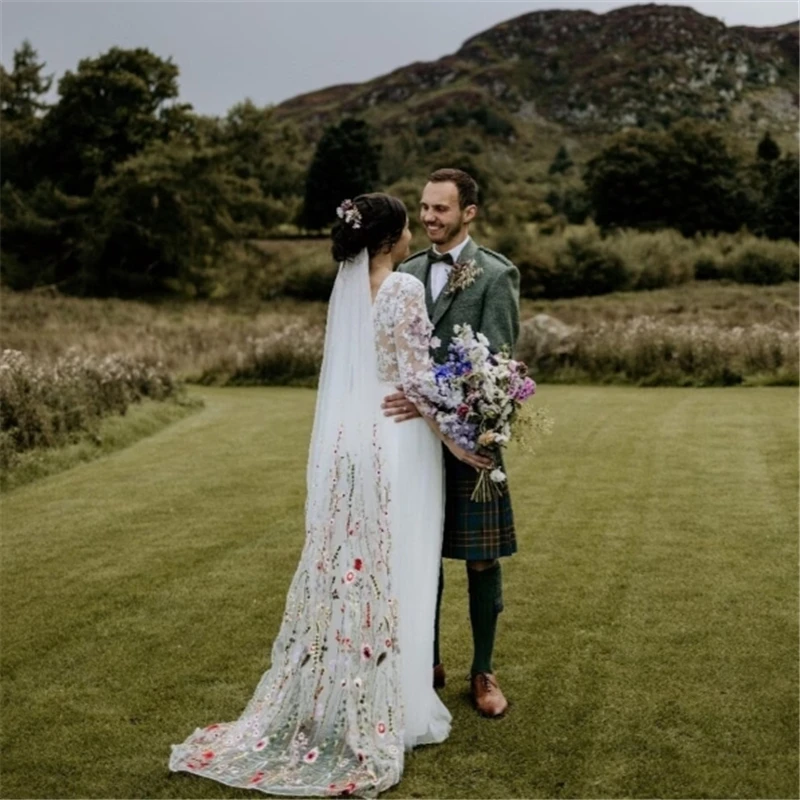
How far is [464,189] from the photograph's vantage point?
4145 mm

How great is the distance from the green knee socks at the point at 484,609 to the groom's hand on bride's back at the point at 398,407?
809mm

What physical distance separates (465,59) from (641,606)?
115 metres

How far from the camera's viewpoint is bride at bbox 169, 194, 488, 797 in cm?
383

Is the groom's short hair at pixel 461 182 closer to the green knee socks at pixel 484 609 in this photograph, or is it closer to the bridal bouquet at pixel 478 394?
the bridal bouquet at pixel 478 394

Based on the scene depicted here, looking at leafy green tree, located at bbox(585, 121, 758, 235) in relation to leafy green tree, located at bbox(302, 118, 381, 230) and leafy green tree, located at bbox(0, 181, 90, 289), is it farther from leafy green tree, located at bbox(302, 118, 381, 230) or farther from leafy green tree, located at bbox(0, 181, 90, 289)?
leafy green tree, located at bbox(0, 181, 90, 289)

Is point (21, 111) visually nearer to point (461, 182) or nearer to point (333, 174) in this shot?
point (333, 174)

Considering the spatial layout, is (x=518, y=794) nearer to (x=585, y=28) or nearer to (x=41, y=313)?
(x=41, y=313)

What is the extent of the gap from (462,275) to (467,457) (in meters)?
0.77

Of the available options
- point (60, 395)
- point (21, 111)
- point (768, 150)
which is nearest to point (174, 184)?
point (21, 111)

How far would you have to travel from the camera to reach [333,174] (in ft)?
154

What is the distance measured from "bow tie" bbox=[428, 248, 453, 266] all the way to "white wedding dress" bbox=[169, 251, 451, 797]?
0.42m

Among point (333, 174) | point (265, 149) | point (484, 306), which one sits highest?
point (265, 149)

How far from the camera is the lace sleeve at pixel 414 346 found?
3.82m

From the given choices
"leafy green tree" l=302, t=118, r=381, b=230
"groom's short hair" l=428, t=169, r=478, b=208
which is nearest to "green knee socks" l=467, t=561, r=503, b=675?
"groom's short hair" l=428, t=169, r=478, b=208
